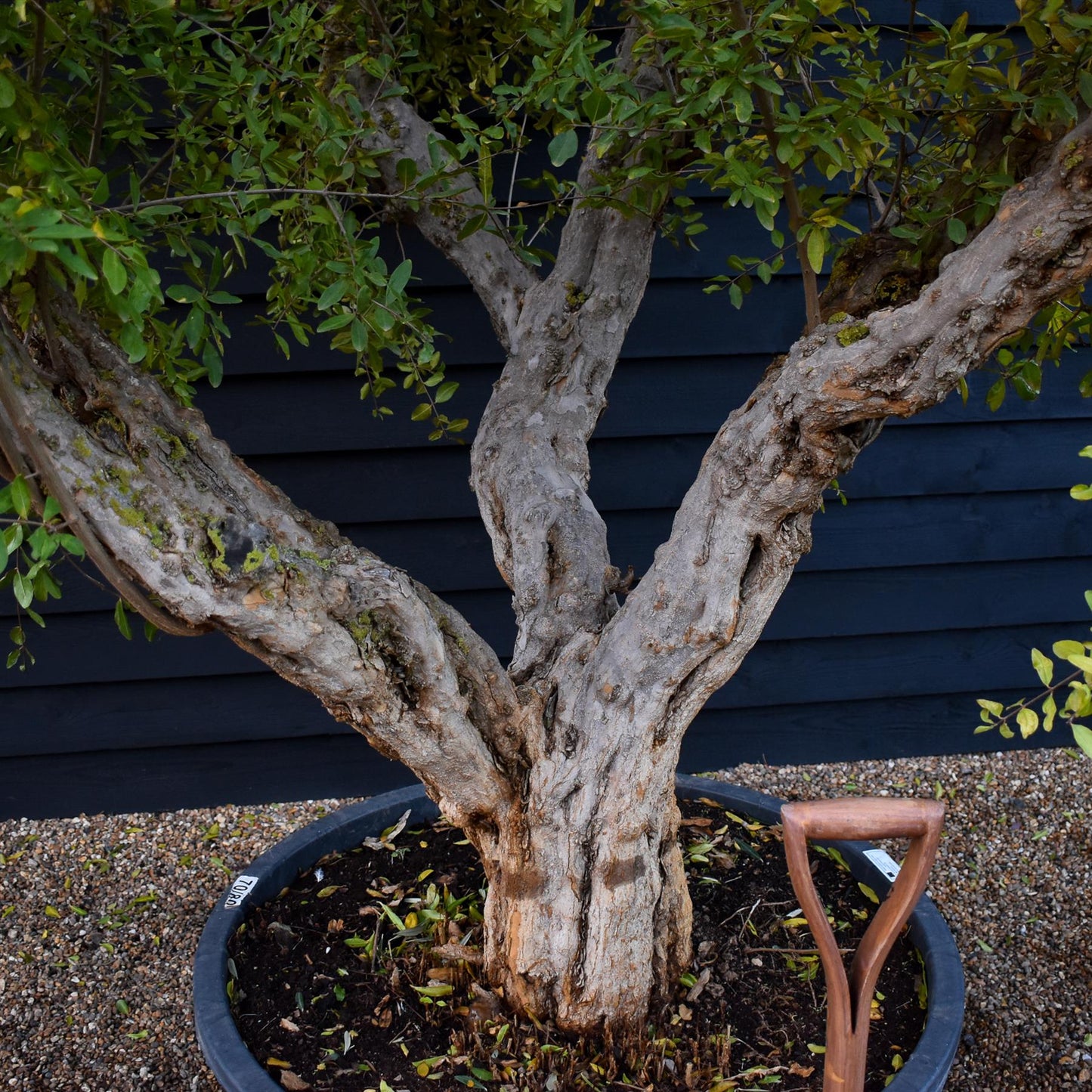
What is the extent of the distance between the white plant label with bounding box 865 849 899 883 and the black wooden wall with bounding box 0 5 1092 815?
1.01 metres

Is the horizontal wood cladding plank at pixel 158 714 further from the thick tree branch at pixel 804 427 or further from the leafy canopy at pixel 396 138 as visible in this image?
the thick tree branch at pixel 804 427

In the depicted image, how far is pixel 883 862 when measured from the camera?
178 centimetres

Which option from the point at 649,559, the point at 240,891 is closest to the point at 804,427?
the point at 240,891

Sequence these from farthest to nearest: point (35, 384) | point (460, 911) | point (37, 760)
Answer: point (37, 760) < point (460, 911) < point (35, 384)

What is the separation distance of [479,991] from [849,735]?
5.51ft

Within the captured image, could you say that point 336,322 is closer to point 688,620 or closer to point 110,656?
point 688,620

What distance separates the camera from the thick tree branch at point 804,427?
1037 mm

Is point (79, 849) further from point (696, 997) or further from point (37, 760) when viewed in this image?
point (696, 997)

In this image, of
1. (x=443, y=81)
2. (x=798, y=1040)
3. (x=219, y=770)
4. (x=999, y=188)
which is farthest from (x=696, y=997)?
(x=443, y=81)

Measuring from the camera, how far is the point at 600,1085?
1.43 meters

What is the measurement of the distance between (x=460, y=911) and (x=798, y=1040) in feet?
1.98

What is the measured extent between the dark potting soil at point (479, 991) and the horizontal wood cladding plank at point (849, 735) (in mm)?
941

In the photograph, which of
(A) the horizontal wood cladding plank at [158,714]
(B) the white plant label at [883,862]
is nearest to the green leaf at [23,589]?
(B) the white plant label at [883,862]

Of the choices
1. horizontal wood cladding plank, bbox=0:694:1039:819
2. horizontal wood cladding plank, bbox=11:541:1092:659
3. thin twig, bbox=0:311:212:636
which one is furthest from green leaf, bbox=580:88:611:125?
horizontal wood cladding plank, bbox=0:694:1039:819
